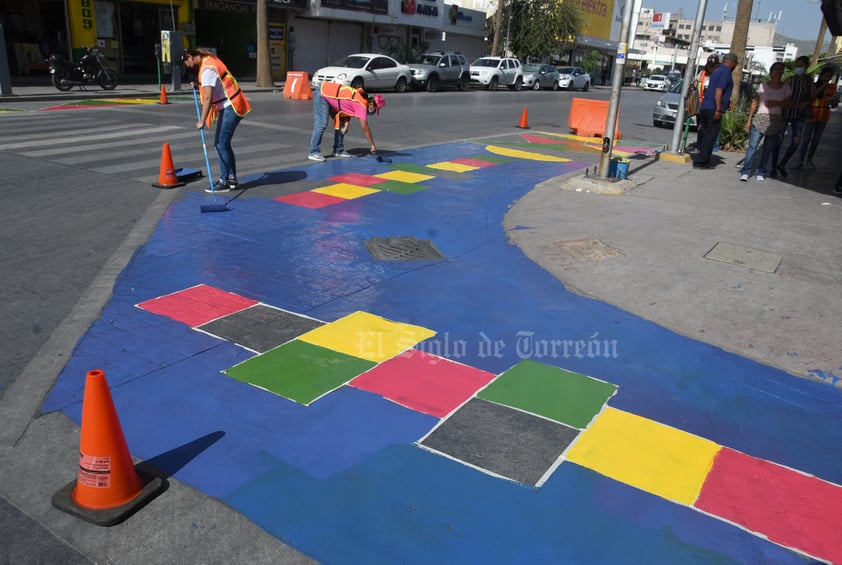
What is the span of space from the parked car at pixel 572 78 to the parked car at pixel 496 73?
505 centimetres

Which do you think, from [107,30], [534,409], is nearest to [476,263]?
[534,409]

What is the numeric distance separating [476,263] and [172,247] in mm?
3168

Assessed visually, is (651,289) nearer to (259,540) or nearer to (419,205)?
(419,205)

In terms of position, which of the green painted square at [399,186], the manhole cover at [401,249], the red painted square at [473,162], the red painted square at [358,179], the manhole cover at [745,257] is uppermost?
the red painted square at [473,162]

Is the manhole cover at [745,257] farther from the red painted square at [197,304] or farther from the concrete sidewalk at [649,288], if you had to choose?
the red painted square at [197,304]

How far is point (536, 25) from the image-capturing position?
46219 mm

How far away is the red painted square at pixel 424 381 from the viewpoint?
4.04 meters

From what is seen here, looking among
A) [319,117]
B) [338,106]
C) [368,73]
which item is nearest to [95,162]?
[319,117]

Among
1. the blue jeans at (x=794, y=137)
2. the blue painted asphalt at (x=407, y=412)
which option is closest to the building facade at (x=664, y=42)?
the blue jeans at (x=794, y=137)

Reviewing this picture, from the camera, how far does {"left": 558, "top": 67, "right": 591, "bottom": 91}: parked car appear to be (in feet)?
138

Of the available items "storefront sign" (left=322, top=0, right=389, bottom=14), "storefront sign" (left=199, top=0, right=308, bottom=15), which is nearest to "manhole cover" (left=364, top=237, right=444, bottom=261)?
"storefront sign" (left=199, top=0, right=308, bottom=15)

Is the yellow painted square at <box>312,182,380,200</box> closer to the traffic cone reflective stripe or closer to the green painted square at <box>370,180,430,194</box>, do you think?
→ the green painted square at <box>370,180,430,194</box>

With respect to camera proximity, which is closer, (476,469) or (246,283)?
(476,469)

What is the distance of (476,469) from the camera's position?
344 centimetres
